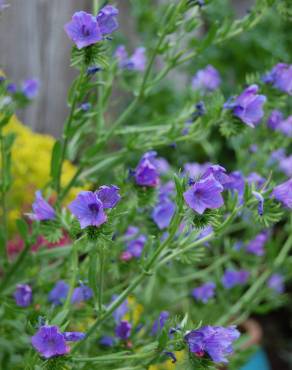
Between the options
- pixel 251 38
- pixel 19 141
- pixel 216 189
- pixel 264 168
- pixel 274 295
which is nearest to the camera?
pixel 216 189

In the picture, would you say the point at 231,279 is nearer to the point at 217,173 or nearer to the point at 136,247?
the point at 136,247

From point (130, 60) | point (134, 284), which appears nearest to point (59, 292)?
point (134, 284)

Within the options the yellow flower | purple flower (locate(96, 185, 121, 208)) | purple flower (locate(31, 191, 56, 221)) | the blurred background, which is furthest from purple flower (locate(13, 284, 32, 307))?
the blurred background

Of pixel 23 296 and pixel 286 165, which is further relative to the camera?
pixel 286 165

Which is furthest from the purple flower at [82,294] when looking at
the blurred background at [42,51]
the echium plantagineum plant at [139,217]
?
the blurred background at [42,51]

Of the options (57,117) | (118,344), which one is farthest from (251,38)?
(118,344)

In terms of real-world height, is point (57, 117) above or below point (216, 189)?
below

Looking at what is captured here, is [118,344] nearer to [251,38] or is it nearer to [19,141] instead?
[19,141]
